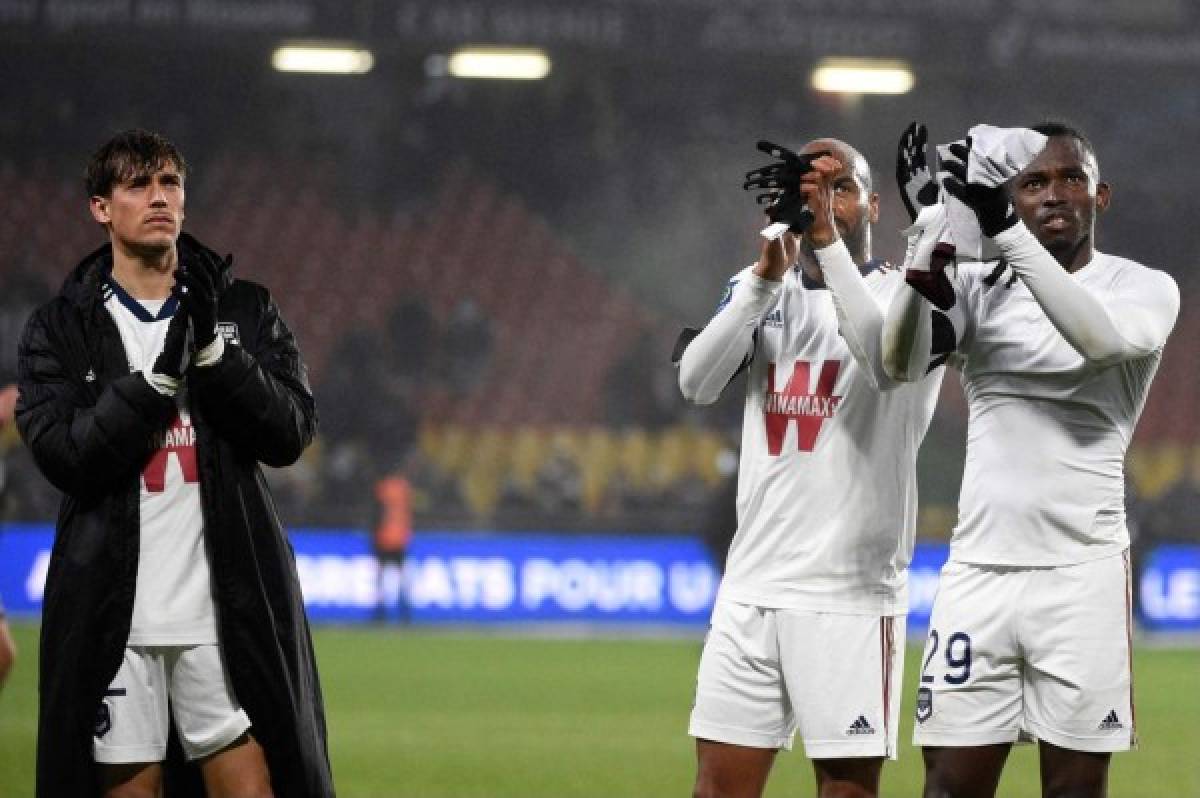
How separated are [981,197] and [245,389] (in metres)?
1.67

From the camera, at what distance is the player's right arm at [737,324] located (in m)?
4.99

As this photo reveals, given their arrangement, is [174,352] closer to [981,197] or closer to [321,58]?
[981,197]

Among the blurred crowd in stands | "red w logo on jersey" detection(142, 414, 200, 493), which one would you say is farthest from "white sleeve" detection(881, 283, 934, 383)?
the blurred crowd in stands

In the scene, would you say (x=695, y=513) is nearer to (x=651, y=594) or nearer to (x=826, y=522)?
(x=651, y=594)

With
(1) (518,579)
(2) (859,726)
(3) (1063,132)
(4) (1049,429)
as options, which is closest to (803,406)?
(4) (1049,429)

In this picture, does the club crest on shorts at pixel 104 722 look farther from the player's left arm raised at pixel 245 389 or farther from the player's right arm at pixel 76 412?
the player's left arm raised at pixel 245 389

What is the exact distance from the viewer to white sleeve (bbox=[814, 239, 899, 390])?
4.89m

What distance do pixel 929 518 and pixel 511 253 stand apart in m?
6.48

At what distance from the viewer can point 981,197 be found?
440cm

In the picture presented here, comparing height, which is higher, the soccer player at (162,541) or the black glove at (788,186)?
the black glove at (788,186)

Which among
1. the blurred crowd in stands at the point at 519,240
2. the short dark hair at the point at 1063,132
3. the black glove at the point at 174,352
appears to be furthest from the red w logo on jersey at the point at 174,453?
the blurred crowd in stands at the point at 519,240

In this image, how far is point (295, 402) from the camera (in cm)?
449

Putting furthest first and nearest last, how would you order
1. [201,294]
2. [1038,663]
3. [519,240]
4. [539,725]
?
[519,240] < [539,725] < [1038,663] < [201,294]

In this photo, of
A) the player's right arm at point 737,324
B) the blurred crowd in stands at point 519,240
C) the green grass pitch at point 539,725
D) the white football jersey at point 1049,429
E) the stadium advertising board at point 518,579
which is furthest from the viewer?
the blurred crowd in stands at point 519,240
